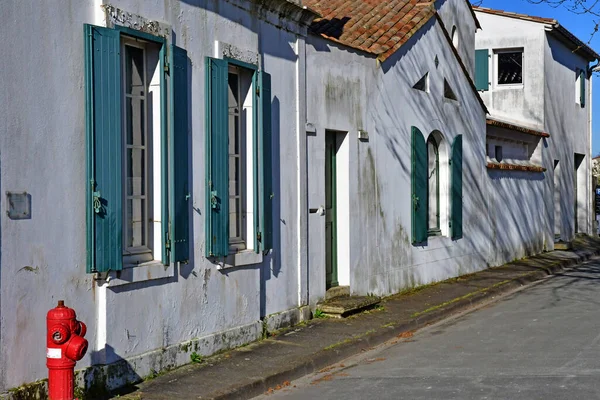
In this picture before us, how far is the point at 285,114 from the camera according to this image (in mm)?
10805

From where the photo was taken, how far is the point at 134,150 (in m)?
8.00

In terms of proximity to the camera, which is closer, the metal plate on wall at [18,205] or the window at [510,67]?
the metal plate on wall at [18,205]

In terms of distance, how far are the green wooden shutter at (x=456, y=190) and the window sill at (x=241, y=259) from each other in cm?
731

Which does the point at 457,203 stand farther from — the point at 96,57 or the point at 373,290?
the point at 96,57

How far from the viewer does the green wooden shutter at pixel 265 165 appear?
9883 mm

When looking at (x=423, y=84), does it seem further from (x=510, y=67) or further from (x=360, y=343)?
(x=510, y=67)

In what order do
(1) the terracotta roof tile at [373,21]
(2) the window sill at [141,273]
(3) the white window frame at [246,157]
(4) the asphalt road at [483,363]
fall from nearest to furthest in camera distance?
(2) the window sill at [141,273] → (4) the asphalt road at [483,363] → (3) the white window frame at [246,157] → (1) the terracotta roof tile at [373,21]

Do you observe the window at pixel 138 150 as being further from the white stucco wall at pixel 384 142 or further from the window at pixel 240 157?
the white stucco wall at pixel 384 142

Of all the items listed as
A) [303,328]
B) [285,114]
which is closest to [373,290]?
[303,328]

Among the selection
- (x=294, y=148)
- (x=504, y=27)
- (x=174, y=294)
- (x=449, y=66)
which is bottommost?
(x=174, y=294)

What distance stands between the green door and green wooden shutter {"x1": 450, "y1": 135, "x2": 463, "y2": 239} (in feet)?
14.9

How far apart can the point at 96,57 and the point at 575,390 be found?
4955mm

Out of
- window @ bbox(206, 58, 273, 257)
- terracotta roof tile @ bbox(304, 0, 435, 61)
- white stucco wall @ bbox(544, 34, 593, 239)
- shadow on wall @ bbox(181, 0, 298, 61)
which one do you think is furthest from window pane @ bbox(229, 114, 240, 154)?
white stucco wall @ bbox(544, 34, 593, 239)

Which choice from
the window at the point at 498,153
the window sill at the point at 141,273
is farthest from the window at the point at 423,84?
the window sill at the point at 141,273
